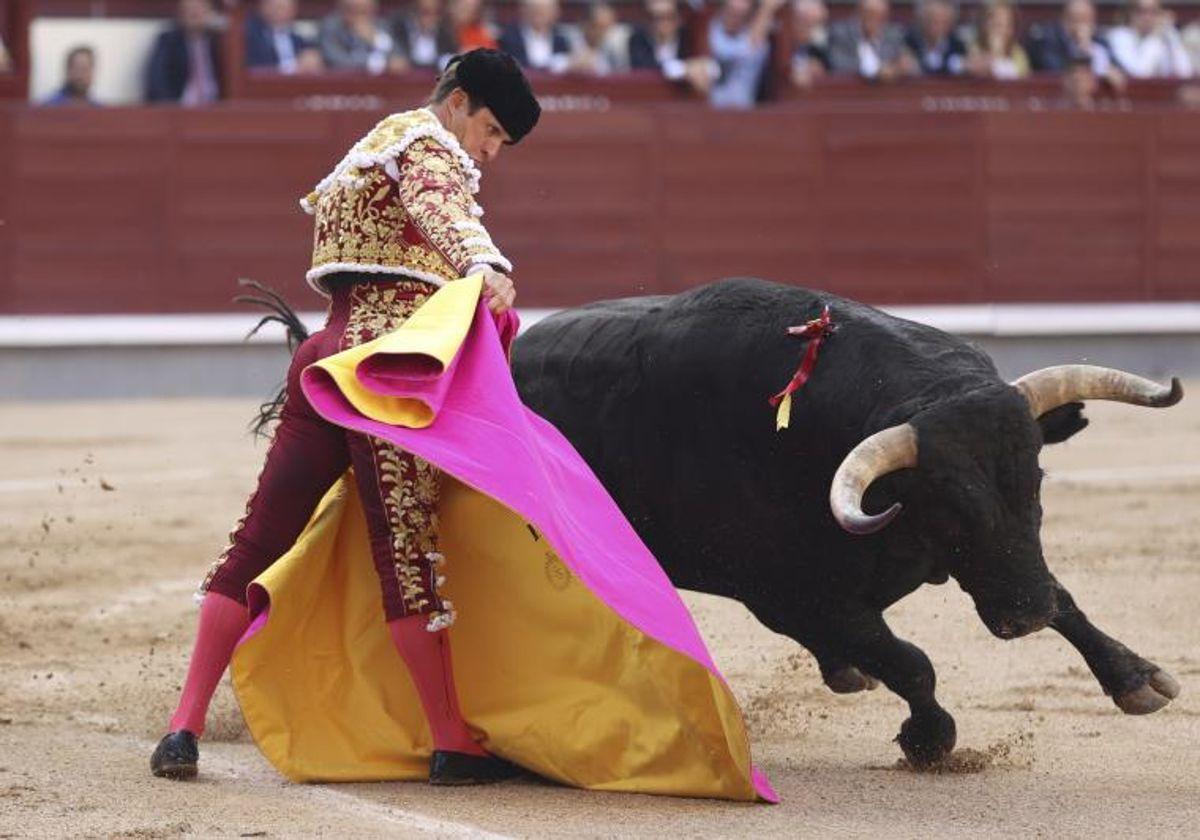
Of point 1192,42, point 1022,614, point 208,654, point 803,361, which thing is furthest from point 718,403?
point 1192,42

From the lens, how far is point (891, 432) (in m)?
3.37

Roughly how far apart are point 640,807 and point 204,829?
63 cm

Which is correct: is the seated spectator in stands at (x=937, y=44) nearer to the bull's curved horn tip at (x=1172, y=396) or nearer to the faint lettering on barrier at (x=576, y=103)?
the faint lettering on barrier at (x=576, y=103)

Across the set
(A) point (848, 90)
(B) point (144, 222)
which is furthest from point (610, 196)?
(B) point (144, 222)

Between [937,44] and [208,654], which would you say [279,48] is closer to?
[937,44]

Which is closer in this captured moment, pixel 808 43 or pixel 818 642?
pixel 818 642

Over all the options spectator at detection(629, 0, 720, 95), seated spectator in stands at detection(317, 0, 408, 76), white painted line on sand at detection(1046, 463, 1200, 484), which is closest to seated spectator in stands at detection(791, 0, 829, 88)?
spectator at detection(629, 0, 720, 95)

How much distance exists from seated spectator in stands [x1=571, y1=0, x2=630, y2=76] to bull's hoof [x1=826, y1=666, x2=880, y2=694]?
20.8 feet

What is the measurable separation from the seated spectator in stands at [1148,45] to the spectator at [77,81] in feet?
15.7

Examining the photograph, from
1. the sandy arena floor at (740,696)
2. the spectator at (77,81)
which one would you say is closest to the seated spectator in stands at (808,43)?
the spectator at (77,81)

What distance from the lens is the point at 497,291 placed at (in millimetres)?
3309

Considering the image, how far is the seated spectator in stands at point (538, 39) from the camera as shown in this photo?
387 inches

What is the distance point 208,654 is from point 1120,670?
57.4 inches

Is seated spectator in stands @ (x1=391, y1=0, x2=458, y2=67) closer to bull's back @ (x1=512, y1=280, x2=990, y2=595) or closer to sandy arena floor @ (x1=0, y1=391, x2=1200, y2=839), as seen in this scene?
sandy arena floor @ (x1=0, y1=391, x2=1200, y2=839)
